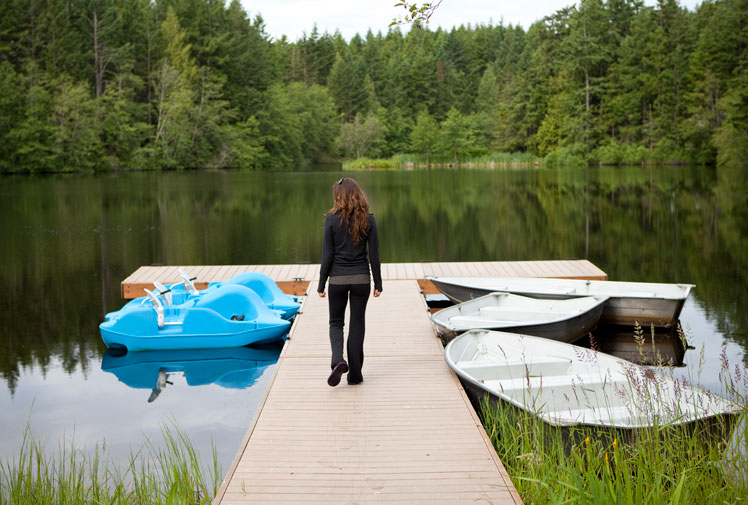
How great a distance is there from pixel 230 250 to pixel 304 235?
2436 mm

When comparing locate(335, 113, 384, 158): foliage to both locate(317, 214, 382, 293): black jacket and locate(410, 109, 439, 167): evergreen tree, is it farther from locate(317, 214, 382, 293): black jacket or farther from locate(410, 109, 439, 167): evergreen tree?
locate(317, 214, 382, 293): black jacket

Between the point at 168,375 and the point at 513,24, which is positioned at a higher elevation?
the point at 513,24

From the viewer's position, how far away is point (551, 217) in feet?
70.3

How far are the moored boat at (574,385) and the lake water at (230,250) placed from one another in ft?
2.25

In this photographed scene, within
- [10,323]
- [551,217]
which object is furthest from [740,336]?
[551,217]

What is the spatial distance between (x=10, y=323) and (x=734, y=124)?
4258cm

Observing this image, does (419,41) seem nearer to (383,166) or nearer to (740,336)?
(383,166)

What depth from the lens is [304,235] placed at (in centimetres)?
1820

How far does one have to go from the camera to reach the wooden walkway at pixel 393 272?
10.2 m

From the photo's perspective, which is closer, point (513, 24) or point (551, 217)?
point (551, 217)

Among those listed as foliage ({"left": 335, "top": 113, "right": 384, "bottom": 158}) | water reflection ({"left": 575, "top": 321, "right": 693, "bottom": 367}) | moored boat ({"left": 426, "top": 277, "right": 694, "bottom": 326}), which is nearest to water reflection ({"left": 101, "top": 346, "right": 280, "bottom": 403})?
moored boat ({"left": 426, "top": 277, "right": 694, "bottom": 326})

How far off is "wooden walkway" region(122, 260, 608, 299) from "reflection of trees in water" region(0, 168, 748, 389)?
2.69 feet

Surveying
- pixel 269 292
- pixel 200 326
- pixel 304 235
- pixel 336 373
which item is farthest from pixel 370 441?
pixel 304 235

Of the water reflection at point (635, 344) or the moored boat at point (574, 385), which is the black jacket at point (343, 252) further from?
the water reflection at point (635, 344)
